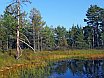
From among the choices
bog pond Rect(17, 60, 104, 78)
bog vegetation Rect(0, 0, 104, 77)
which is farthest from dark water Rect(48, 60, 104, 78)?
bog vegetation Rect(0, 0, 104, 77)

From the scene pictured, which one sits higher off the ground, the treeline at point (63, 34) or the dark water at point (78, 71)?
the treeline at point (63, 34)

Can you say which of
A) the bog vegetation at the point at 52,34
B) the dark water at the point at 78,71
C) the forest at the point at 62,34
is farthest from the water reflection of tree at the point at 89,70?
the forest at the point at 62,34

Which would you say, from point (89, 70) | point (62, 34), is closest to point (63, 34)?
point (62, 34)

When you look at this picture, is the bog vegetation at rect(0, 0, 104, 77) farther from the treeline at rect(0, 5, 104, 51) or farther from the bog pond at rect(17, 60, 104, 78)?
the bog pond at rect(17, 60, 104, 78)

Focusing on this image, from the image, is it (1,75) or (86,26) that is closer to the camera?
(1,75)

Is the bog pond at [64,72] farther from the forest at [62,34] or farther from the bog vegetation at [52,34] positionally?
the forest at [62,34]

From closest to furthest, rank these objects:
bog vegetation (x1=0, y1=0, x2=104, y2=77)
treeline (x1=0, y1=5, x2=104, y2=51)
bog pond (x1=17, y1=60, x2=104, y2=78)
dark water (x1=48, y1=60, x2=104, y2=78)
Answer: bog pond (x1=17, y1=60, x2=104, y2=78), dark water (x1=48, y1=60, x2=104, y2=78), bog vegetation (x1=0, y1=0, x2=104, y2=77), treeline (x1=0, y1=5, x2=104, y2=51)

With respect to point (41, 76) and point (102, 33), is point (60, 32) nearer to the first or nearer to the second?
point (102, 33)

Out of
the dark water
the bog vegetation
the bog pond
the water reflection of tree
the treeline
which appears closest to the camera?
the bog pond

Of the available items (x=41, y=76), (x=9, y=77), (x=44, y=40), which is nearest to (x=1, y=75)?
(x=9, y=77)

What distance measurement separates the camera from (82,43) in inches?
3903

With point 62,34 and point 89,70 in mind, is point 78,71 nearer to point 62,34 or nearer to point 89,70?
point 89,70

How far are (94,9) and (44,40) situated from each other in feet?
70.8

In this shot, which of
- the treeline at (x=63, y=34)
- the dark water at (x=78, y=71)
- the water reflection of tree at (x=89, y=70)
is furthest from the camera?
the treeline at (x=63, y=34)
